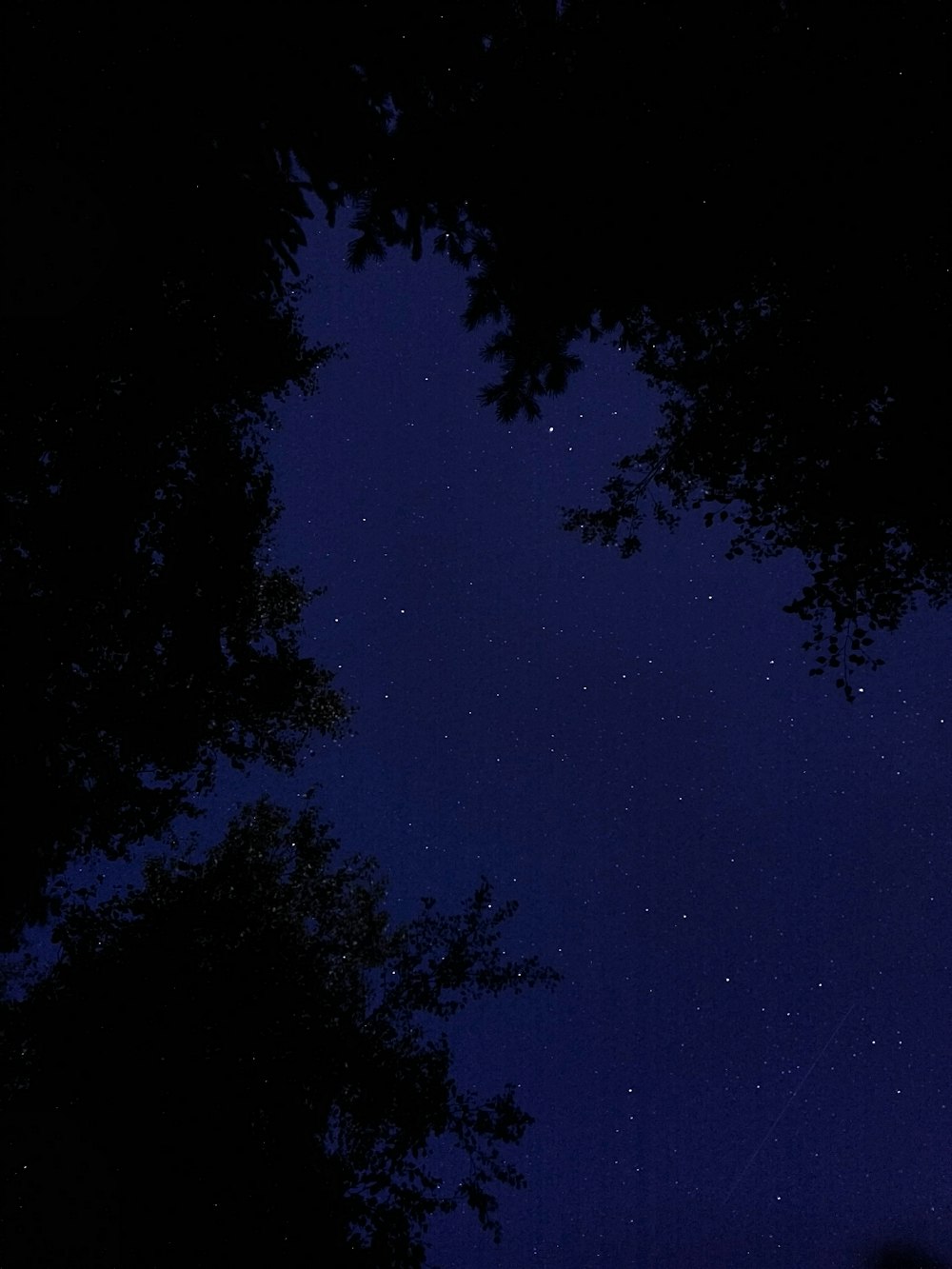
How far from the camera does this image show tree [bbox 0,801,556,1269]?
8.63 m

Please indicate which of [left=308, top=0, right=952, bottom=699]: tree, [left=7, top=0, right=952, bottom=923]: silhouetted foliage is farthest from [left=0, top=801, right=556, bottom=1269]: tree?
[left=308, top=0, right=952, bottom=699]: tree

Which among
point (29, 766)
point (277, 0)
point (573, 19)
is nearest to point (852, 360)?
point (573, 19)

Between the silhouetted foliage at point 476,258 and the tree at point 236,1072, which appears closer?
the silhouetted foliage at point 476,258

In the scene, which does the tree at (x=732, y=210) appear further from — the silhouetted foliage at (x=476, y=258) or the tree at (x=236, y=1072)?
the tree at (x=236, y=1072)

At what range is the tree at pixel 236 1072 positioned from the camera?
8633 mm

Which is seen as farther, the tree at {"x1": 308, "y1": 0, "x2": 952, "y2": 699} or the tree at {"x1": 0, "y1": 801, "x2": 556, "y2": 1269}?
the tree at {"x1": 0, "y1": 801, "x2": 556, "y2": 1269}

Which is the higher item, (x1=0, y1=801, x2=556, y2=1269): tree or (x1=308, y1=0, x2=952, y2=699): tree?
(x1=308, y1=0, x2=952, y2=699): tree

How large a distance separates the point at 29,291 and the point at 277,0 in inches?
114

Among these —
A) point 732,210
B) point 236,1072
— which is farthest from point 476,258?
point 236,1072

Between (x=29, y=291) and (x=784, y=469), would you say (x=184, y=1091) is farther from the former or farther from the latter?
(x=784, y=469)

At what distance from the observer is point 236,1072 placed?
9195 millimetres

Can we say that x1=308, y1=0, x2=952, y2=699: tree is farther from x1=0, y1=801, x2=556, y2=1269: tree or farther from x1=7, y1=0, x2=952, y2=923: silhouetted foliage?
x1=0, y1=801, x2=556, y2=1269: tree

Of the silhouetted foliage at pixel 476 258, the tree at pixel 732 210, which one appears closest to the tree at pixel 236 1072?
the silhouetted foliage at pixel 476 258

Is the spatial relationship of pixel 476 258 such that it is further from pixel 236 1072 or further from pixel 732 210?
pixel 236 1072
